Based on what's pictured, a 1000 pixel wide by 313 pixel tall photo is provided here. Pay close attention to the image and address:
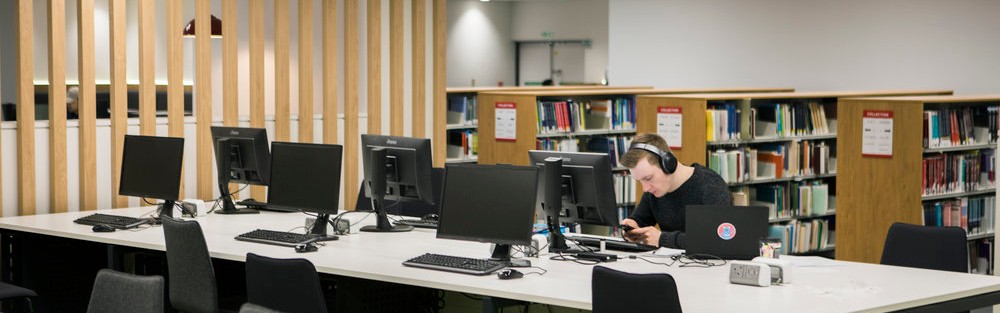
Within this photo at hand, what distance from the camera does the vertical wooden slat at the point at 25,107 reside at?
21.7ft

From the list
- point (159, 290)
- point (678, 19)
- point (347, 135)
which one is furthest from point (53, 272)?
point (678, 19)

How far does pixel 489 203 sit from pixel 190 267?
1314 millimetres

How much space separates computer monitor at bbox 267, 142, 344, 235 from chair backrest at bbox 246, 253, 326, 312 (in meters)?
0.93

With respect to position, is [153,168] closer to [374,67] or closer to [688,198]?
[374,67]

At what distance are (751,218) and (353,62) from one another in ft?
13.1

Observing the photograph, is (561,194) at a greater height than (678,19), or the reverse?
(678,19)

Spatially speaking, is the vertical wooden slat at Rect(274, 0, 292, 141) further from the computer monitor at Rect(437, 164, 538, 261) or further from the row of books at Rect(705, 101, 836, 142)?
the computer monitor at Rect(437, 164, 538, 261)

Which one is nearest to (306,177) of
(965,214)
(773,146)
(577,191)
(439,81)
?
(577,191)

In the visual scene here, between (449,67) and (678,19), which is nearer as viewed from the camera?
(678,19)

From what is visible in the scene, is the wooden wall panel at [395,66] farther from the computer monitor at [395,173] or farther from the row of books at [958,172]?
the row of books at [958,172]

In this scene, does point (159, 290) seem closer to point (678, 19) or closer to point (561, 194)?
point (561, 194)

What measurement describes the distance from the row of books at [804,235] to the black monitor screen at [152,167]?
4681 millimetres

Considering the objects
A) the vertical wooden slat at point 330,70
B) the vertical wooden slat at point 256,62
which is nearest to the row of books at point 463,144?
the vertical wooden slat at point 330,70

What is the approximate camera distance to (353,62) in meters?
8.21
